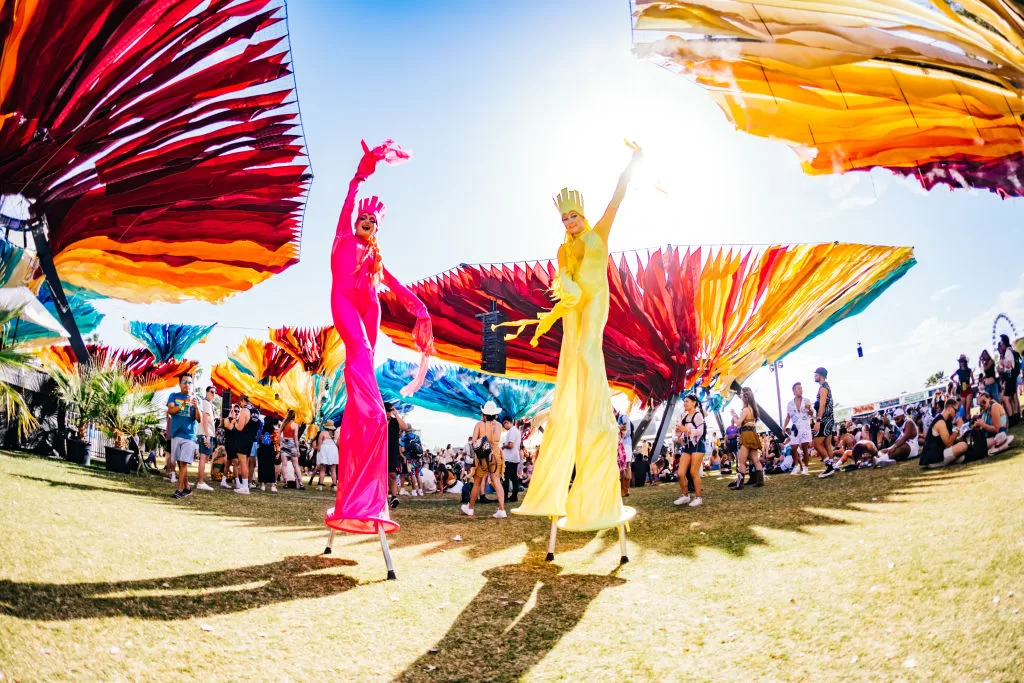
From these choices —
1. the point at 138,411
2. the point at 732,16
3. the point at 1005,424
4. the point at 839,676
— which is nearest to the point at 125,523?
the point at 839,676

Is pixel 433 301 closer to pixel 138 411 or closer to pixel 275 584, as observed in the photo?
pixel 138 411

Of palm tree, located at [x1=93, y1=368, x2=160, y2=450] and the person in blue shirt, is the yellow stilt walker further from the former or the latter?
palm tree, located at [x1=93, y1=368, x2=160, y2=450]

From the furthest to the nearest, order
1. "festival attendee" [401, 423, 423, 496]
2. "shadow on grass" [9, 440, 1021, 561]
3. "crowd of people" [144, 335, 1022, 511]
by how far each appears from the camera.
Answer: "festival attendee" [401, 423, 423, 496] → "crowd of people" [144, 335, 1022, 511] → "shadow on grass" [9, 440, 1021, 561]

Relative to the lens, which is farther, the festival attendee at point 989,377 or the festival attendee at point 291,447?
the festival attendee at point 291,447

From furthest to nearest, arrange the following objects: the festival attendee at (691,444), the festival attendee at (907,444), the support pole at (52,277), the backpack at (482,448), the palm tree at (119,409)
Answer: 1. the palm tree at (119,409)
2. the festival attendee at (907,444)
3. the backpack at (482,448)
4. the support pole at (52,277)
5. the festival attendee at (691,444)

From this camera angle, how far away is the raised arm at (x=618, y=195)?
4.86m

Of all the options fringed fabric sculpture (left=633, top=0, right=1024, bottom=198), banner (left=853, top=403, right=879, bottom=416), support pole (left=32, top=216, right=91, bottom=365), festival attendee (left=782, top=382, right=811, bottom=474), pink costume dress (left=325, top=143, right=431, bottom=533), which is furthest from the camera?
banner (left=853, top=403, right=879, bottom=416)

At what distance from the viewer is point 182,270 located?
33.1ft

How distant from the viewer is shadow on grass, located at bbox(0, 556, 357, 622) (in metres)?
2.97

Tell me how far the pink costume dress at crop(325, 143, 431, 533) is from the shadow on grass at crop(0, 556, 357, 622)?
0.48 metres

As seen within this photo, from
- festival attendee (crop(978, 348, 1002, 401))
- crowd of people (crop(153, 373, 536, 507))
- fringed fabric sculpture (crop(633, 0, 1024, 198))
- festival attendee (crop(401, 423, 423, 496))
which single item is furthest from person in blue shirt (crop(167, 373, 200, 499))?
festival attendee (crop(978, 348, 1002, 401))

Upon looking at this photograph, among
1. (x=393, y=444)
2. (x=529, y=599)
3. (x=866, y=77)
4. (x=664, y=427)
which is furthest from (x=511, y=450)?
(x=664, y=427)

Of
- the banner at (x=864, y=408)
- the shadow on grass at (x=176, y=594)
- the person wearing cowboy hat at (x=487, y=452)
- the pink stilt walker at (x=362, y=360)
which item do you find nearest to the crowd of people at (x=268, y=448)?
the person wearing cowboy hat at (x=487, y=452)

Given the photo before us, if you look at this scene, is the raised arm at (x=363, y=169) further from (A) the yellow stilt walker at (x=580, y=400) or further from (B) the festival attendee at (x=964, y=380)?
(B) the festival attendee at (x=964, y=380)
